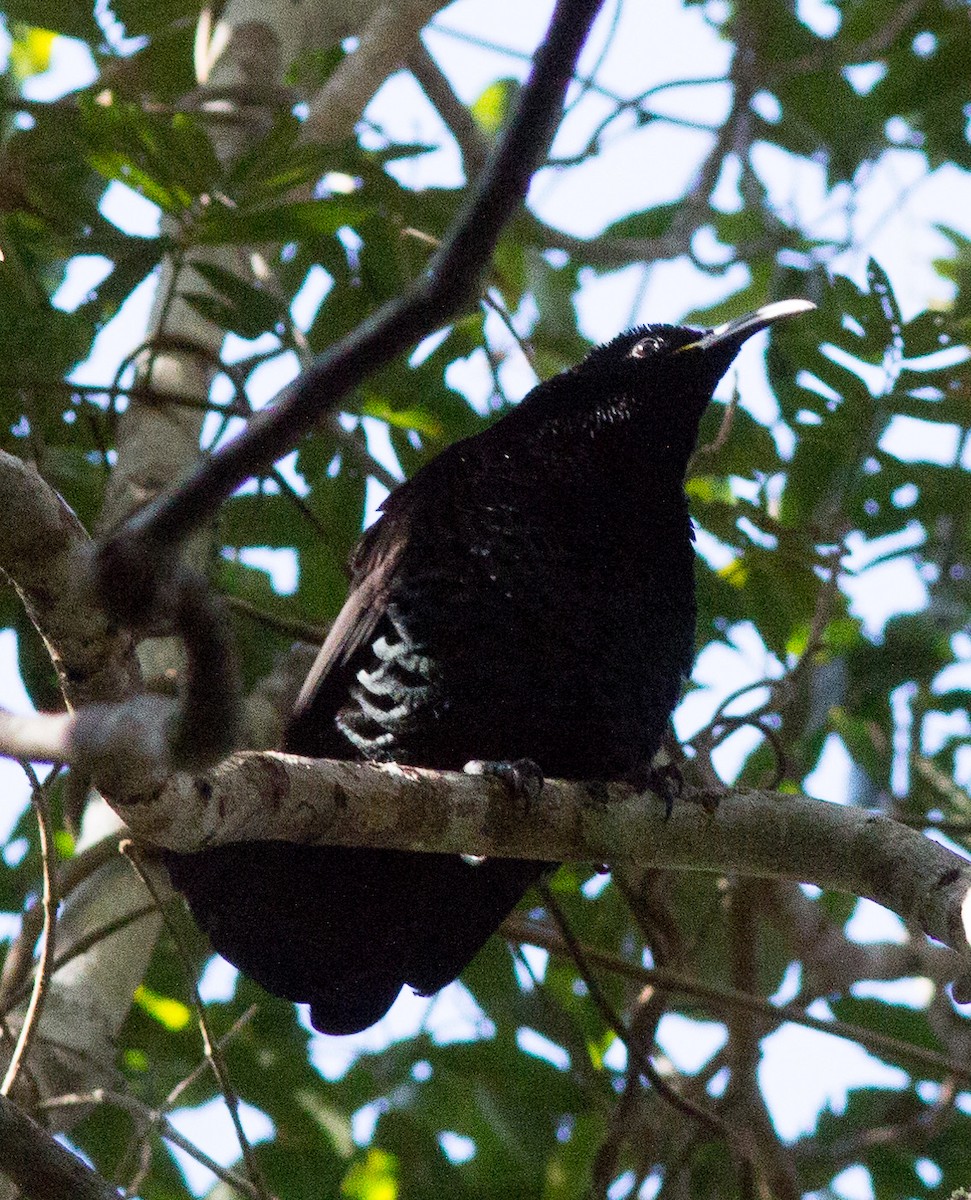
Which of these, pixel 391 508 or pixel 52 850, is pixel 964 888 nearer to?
pixel 52 850

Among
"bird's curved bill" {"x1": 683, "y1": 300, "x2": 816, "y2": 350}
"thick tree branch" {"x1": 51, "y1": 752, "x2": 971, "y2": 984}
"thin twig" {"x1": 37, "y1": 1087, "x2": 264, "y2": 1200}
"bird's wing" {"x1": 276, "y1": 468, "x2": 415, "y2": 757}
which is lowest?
"thin twig" {"x1": 37, "y1": 1087, "x2": 264, "y2": 1200}

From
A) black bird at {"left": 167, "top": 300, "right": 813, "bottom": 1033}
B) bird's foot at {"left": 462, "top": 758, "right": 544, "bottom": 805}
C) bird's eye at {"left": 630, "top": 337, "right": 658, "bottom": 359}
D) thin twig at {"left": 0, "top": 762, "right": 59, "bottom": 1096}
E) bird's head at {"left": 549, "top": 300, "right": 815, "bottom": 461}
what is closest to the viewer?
thin twig at {"left": 0, "top": 762, "right": 59, "bottom": 1096}

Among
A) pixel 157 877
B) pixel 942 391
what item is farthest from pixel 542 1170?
pixel 942 391

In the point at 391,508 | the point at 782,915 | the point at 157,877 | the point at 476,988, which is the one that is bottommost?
the point at 157,877

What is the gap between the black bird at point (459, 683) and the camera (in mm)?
3094

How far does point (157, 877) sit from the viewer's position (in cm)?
348

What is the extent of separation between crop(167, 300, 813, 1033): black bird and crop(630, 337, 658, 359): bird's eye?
1.49 feet

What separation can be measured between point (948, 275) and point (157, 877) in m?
4.49

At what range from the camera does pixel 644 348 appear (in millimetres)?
3832

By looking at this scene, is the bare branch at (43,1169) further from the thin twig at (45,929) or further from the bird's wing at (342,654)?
the bird's wing at (342,654)

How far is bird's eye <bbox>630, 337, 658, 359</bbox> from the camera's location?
3.80 m

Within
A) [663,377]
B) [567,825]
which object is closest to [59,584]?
[567,825]

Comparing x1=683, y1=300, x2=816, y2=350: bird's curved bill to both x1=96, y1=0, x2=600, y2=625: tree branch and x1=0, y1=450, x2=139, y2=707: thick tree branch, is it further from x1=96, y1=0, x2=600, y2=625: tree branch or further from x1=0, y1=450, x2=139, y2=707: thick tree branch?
x1=96, y1=0, x2=600, y2=625: tree branch

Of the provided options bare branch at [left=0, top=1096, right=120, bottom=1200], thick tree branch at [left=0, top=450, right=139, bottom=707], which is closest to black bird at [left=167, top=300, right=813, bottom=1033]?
bare branch at [left=0, top=1096, right=120, bottom=1200]
